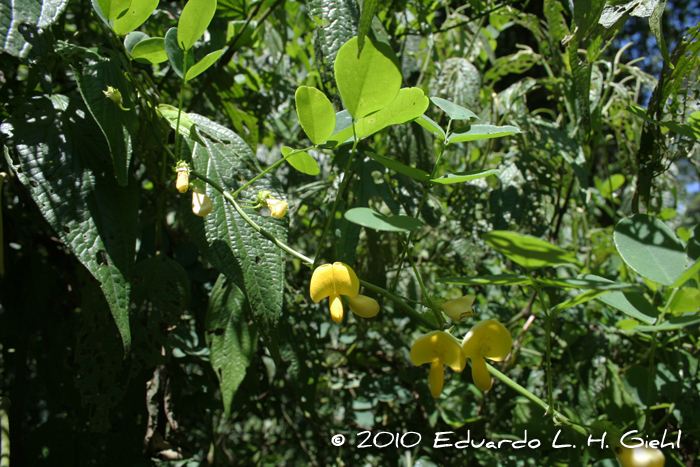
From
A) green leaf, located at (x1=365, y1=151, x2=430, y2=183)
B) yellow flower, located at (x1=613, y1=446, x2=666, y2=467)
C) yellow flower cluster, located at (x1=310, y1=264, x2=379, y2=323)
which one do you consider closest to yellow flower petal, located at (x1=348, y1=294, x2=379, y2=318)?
yellow flower cluster, located at (x1=310, y1=264, x2=379, y2=323)

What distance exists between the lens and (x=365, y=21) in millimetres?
304

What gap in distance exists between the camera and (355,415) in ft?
3.47

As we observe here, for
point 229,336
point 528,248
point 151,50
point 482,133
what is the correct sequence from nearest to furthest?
point 528,248, point 482,133, point 151,50, point 229,336

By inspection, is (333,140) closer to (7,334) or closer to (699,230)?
(699,230)

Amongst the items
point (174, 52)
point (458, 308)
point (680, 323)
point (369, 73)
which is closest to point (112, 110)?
point (174, 52)

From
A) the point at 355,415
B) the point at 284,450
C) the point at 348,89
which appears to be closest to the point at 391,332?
the point at 355,415

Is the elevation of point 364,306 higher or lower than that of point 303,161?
lower

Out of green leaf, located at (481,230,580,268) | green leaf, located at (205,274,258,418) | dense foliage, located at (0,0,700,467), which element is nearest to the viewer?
green leaf, located at (481,230,580,268)

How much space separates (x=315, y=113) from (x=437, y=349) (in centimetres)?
22

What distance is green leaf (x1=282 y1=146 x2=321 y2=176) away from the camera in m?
0.40

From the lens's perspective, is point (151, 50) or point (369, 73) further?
point (151, 50)

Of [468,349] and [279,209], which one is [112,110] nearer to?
[279,209]

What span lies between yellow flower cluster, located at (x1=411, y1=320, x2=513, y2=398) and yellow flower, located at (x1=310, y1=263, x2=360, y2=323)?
0.07m

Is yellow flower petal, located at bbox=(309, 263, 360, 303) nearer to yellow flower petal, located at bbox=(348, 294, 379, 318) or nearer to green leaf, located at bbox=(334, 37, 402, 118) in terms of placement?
yellow flower petal, located at bbox=(348, 294, 379, 318)
